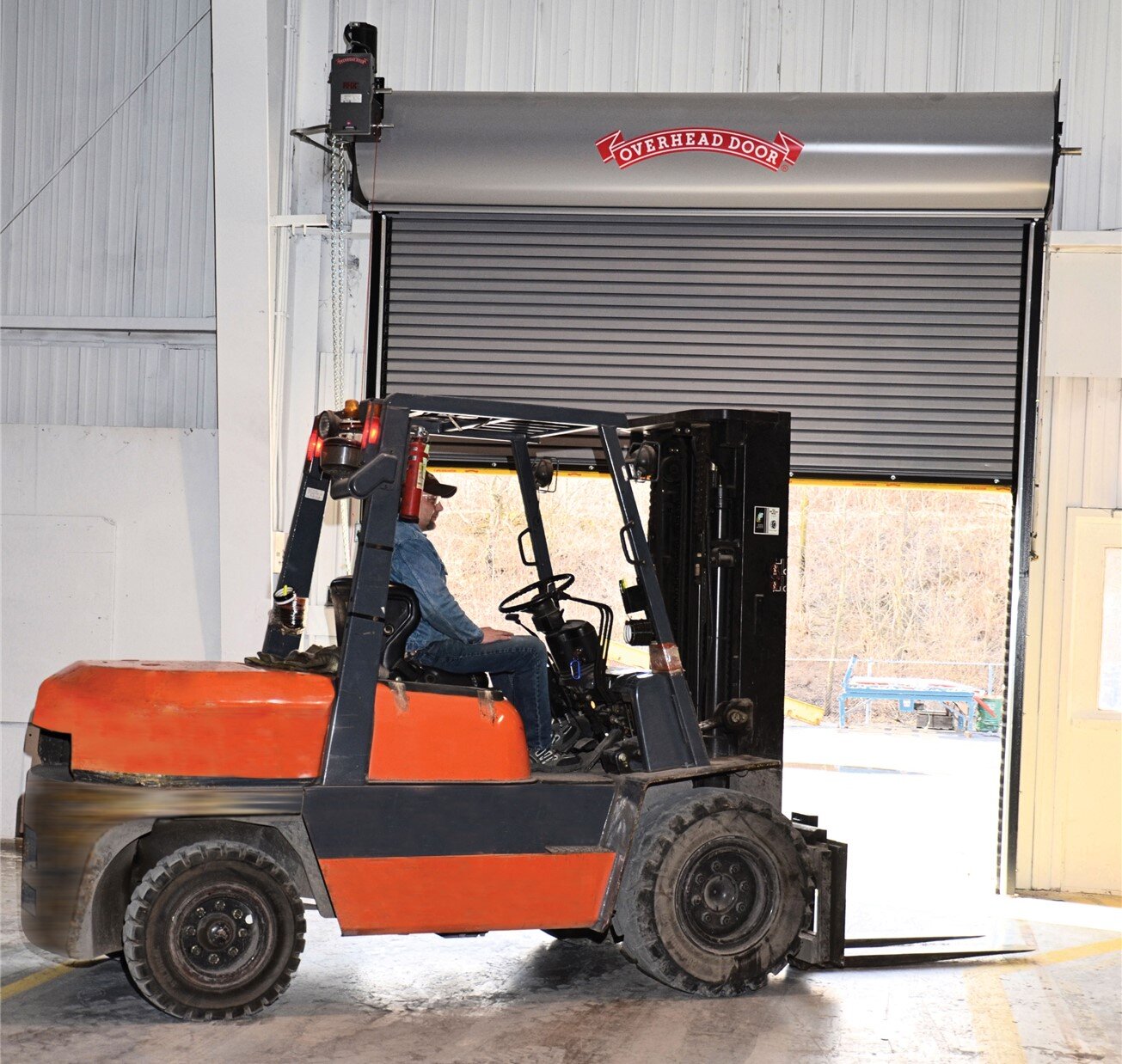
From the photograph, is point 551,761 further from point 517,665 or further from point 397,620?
point 397,620

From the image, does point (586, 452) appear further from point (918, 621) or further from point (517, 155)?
point (918, 621)

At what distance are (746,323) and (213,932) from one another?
4861 mm

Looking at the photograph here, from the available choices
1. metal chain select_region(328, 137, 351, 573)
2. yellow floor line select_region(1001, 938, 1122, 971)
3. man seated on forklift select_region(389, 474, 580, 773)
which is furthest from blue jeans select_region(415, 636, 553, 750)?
metal chain select_region(328, 137, 351, 573)

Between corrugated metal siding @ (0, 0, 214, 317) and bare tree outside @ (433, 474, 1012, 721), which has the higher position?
corrugated metal siding @ (0, 0, 214, 317)

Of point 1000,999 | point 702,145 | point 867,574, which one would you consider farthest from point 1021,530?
point 867,574

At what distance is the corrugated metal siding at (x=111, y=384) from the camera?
27.8 feet

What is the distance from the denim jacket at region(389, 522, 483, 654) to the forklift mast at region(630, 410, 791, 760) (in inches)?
48.6

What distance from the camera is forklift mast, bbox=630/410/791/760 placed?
574 cm

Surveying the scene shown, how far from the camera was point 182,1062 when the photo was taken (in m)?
4.29

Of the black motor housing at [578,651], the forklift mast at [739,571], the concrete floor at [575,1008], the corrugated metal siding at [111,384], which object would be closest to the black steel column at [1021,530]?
the concrete floor at [575,1008]

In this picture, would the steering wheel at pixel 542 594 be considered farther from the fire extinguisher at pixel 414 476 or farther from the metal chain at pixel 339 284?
the metal chain at pixel 339 284

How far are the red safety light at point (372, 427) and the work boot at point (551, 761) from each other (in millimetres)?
1451

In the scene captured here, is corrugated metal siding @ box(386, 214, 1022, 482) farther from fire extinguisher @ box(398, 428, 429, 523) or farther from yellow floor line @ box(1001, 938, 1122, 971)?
fire extinguisher @ box(398, 428, 429, 523)

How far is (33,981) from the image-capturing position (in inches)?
206
